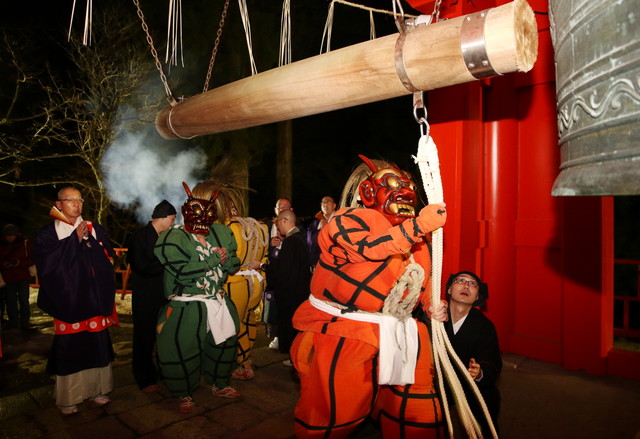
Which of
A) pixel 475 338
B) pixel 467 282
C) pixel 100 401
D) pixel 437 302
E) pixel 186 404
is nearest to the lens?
pixel 437 302

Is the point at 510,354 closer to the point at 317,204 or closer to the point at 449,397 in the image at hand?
the point at 449,397

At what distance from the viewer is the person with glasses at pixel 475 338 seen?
293cm

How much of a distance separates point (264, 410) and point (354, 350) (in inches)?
75.1

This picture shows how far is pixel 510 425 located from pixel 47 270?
4.39m

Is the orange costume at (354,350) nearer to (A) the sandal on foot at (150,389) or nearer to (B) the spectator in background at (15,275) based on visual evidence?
(A) the sandal on foot at (150,389)

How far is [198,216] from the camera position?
4.28m

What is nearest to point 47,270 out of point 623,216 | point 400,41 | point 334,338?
point 334,338

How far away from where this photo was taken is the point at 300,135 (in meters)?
16.4

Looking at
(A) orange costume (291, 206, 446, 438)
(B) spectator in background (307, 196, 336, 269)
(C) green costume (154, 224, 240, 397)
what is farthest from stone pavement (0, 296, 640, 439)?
(B) spectator in background (307, 196, 336, 269)

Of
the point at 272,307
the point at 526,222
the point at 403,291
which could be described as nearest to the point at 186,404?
the point at 272,307

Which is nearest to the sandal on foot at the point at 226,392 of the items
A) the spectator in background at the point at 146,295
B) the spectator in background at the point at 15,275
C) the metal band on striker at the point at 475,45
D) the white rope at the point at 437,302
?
the spectator in background at the point at 146,295

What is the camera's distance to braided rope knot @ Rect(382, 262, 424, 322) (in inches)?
106

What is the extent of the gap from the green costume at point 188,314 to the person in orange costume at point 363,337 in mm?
1538

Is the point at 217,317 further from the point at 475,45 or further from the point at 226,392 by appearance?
the point at 475,45
